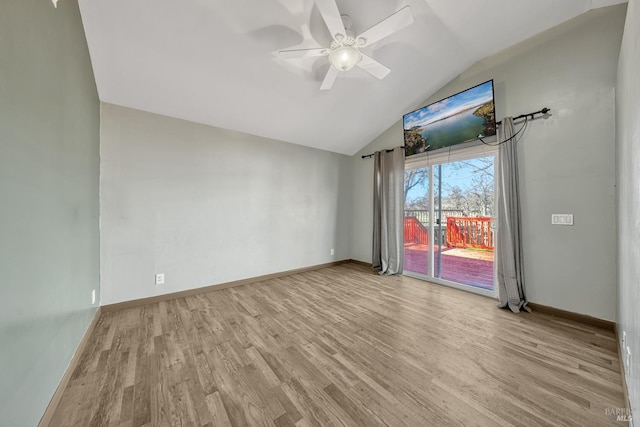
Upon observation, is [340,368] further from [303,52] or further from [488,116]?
[488,116]

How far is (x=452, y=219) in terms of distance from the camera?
3.42 m

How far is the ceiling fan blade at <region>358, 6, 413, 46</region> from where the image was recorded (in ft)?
5.36

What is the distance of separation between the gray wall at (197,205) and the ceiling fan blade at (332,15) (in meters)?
2.15

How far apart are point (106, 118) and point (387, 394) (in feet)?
12.6

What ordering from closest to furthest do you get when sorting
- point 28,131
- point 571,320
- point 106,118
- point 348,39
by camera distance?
point 28,131 < point 348,39 < point 571,320 < point 106,118

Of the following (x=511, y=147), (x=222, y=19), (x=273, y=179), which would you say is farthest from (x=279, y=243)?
(x=511, y=147)

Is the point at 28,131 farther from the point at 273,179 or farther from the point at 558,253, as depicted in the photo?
the point at 558,253

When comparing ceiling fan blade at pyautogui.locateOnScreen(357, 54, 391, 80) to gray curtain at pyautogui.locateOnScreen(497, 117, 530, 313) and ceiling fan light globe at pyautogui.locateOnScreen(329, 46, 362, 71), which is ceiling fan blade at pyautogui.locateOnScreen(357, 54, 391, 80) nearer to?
ceiling fan light globe at pyautogui.locateOnScreen(329, 46, 362, 71)

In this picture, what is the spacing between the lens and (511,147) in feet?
8.59

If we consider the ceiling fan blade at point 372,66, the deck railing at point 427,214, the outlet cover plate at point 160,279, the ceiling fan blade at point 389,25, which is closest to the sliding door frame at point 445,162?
the deck railing at point 427,214

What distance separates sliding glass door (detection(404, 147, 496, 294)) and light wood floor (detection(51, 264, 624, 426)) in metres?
0.85

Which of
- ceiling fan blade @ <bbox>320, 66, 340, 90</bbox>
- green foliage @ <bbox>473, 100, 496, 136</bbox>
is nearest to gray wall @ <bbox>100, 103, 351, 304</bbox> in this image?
ceiling fan blade @ <bbox>320, 66, 340, 90</bbox>

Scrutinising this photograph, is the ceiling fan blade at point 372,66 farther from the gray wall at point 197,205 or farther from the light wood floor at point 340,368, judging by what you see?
the light wood floor at point 340,368

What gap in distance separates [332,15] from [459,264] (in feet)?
12.6
